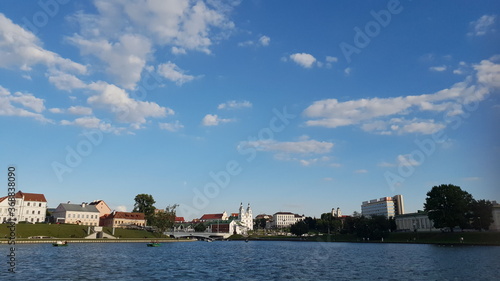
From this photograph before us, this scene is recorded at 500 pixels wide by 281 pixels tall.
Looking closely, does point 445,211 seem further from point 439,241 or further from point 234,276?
point 234,276

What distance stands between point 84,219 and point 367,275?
561ft

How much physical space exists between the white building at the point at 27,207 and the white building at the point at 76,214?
1469 centimetres

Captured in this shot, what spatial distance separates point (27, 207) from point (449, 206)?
17056 centimetres

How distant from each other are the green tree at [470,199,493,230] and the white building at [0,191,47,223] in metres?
176

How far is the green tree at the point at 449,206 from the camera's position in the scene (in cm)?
12544

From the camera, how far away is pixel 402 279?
156 feet

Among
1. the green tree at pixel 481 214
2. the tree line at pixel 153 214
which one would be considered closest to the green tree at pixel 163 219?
the tree line at pixel 153 214

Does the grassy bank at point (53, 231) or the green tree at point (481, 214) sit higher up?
the green tree at point (481, 214)

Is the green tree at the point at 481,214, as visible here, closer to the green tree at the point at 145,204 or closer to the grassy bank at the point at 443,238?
the grassy bank at the point at 443,238

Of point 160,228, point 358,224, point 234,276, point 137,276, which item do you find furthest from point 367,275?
point 160,228

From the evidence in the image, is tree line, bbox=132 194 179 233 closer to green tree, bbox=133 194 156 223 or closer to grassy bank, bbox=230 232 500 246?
green tree, bbox=133 194 156 223

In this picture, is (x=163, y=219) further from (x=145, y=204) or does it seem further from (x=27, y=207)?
(x=27, y=207)

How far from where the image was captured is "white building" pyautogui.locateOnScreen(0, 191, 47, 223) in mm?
153550

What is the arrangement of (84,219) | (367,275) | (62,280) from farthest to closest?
(84,219)
(367,275)
(62,280)
